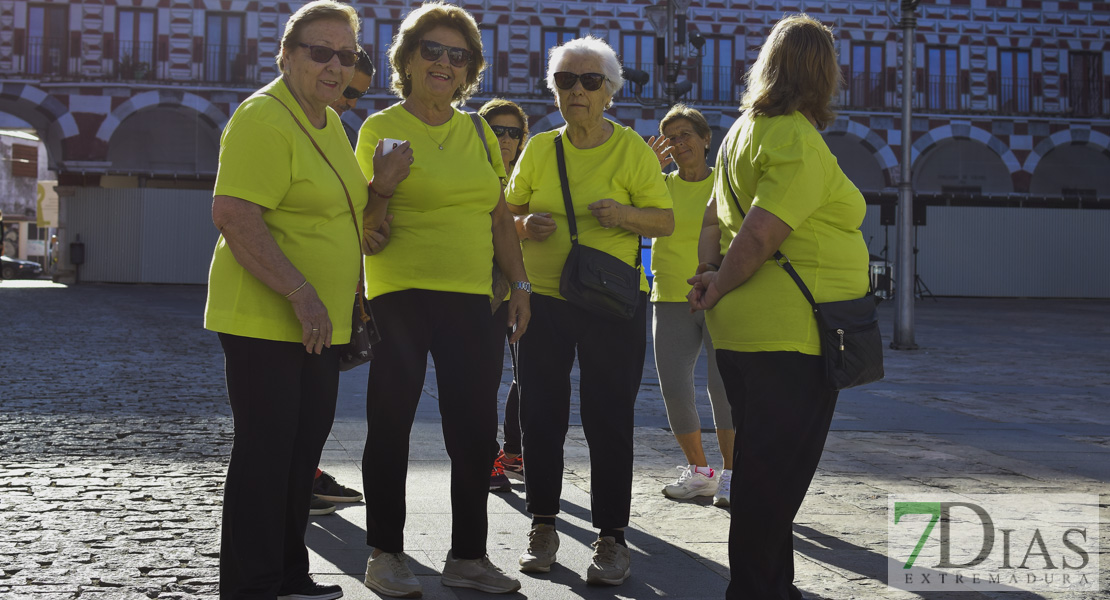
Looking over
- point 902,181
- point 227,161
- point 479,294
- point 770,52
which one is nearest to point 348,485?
point 479,294

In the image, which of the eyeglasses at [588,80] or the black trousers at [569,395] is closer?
the black trousers at [569,395]

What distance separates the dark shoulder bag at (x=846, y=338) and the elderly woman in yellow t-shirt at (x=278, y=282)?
130 cm

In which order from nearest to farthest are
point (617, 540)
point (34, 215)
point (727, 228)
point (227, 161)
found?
1. point (227, 161)
2. point (727, 228)
3. point (617, 540)
4. point (34, 215)

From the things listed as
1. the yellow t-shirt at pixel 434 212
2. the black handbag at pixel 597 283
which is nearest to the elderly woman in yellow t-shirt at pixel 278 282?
the yellow t-shirt at pixel 434 212

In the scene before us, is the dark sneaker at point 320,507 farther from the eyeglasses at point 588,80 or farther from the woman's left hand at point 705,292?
the woman's left hand at point 705,292

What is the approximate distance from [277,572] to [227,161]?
3.83 feet

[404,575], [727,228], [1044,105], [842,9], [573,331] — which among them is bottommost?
[404,575]

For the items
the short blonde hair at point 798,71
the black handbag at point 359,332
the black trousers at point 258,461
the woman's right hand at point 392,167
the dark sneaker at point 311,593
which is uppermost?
the short blonde hair at point 798,71

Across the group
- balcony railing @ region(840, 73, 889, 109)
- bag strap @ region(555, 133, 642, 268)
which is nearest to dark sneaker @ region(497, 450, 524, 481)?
bag strap @ region(555, 133, 642, 268)

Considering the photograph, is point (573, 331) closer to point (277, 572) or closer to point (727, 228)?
point (727, 228)

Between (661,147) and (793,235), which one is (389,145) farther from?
(661,147)

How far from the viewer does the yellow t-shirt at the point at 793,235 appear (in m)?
3.19

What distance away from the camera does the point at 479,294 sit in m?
3.95

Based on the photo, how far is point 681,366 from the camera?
5500 millimetres
